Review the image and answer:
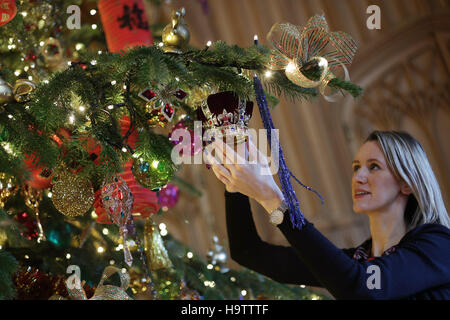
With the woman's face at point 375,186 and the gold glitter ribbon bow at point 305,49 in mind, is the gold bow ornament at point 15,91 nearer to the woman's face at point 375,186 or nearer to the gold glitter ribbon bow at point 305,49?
the gold glitter ribbon bow at point 305,49

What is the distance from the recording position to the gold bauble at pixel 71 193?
2.81 ft

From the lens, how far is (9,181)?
952 mm

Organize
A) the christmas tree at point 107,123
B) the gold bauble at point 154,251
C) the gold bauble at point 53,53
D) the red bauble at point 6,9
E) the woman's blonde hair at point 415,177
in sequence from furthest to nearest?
the gold bauble at point 53,53, the gold bauble at point 154,251, the woman's blonde hair at point 415,177, the red bauble at point 6,9, the christmas tree at point 107,123

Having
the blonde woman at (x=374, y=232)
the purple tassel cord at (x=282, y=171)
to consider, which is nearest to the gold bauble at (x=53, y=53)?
the blonde woman at (x=374, y=232)

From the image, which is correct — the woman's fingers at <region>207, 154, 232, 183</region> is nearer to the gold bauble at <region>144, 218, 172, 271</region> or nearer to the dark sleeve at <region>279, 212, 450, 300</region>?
the dark sleeve at <region>279, 212, 450, 300</region>

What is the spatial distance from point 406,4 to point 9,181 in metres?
2.24

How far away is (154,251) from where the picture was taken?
119 centimetres

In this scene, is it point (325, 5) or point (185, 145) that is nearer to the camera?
point (185, 145)

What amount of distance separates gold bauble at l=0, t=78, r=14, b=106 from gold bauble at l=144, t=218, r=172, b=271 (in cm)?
51

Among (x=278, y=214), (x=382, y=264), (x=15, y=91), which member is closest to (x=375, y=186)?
(x=382, y=264)

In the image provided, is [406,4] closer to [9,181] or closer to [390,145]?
[390,145]

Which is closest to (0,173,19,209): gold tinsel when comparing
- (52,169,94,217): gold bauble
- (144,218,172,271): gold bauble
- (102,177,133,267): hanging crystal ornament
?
(52,169,94,217): gold bauble

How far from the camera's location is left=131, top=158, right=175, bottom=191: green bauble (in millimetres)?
831
